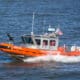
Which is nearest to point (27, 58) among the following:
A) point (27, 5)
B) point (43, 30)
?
point (43, 30)

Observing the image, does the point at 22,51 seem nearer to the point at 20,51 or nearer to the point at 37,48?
the point at 20,51

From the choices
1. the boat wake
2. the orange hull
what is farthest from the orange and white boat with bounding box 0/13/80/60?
the boat wake

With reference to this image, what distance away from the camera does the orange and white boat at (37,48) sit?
75312mm

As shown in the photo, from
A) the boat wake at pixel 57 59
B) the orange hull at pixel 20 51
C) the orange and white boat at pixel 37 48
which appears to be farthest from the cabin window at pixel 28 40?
the boat wake at pixel 57 59

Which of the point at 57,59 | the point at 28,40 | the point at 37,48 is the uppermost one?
the point at 28,40

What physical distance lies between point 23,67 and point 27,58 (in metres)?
3.11

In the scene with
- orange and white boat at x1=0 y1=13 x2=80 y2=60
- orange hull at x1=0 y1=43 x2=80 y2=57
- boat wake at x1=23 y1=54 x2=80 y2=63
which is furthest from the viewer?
boat wake at x1=23 y1=54 x2=80 y2=63

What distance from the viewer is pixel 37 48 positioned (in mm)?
76062

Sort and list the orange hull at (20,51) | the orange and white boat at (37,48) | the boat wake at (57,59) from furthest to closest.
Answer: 1. the boat wake at (57,59)
2. the orange and white boat at (37,48)
3. the orange hull at (20,51)

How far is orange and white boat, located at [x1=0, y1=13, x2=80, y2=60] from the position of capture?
75312 mm

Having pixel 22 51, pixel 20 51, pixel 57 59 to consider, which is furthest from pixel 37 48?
pixel 57 59

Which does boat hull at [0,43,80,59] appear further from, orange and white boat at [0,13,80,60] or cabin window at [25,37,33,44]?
cabin window at [25,37,33,44]

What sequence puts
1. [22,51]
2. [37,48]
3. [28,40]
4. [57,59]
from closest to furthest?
[22,51] → [37,48] → [28,40] → [57,59]

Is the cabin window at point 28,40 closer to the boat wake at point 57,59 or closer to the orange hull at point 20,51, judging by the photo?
the orange hull at point 20,51
